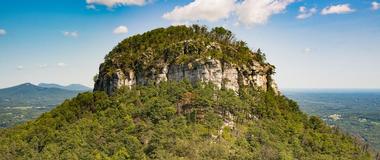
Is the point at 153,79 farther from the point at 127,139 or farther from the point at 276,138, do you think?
the point at 276,138

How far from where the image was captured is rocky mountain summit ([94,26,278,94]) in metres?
86.3

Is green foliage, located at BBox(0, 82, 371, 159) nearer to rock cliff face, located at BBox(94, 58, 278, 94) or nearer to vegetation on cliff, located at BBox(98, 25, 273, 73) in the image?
rock cliff face, located at BBox(94, 58, 278, 94)

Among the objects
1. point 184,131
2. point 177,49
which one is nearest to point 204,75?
point 177,49

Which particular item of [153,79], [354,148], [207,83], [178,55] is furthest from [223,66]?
[354,148]

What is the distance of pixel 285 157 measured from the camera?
72.1 m

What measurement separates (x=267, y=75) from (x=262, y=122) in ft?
56.7

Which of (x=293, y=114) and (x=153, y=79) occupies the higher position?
(x=153, y=79)

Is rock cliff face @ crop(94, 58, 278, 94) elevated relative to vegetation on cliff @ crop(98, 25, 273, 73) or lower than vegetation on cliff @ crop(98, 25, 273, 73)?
lower

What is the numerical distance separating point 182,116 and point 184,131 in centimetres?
484

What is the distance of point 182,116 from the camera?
78875mm

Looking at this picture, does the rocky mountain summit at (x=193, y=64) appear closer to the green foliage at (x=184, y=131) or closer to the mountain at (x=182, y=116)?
the mountain at (x=182, y=116)

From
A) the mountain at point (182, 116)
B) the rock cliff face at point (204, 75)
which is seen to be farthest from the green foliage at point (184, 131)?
the rock cliff face at point (204, 75)

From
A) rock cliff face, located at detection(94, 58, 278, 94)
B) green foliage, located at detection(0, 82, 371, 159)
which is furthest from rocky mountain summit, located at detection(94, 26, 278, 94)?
green foliage, located at detection(0, 82, 371, 159)

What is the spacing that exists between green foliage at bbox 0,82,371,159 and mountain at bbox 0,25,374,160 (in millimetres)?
209
